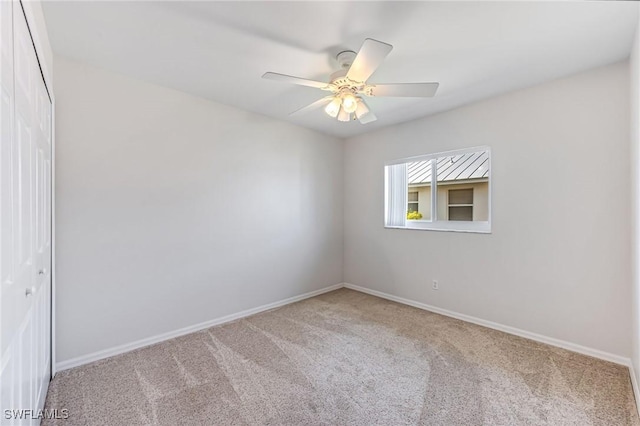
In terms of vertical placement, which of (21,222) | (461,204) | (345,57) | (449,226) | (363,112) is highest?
(345,57)

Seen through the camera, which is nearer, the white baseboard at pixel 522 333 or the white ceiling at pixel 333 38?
the white ceiling at pixel 333 38

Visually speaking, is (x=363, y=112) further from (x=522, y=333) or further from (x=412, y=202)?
(x=522, y=333)

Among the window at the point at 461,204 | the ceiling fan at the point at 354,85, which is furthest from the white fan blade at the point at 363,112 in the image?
the window at the point at 461,204

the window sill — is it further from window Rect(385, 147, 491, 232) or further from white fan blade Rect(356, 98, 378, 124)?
white fan blade Rect(356, 98, 378, 124)

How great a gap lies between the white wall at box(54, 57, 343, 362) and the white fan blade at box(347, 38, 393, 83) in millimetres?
1757

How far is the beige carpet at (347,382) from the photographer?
5.70 ft

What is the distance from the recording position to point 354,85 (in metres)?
2.11

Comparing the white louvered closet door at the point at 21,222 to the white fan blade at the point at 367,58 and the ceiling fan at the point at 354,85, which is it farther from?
the white fan blade at the point at 367,58

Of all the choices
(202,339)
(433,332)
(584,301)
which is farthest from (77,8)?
(584,301)

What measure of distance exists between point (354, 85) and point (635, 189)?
2.07 meters

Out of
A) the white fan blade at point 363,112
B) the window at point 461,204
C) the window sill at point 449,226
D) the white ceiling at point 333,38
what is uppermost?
Result: the white ceiling at point 333,38

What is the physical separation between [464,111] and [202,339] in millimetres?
3557

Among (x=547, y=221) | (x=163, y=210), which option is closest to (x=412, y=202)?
(x=547, y=221)

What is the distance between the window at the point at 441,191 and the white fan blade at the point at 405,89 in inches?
54.7
